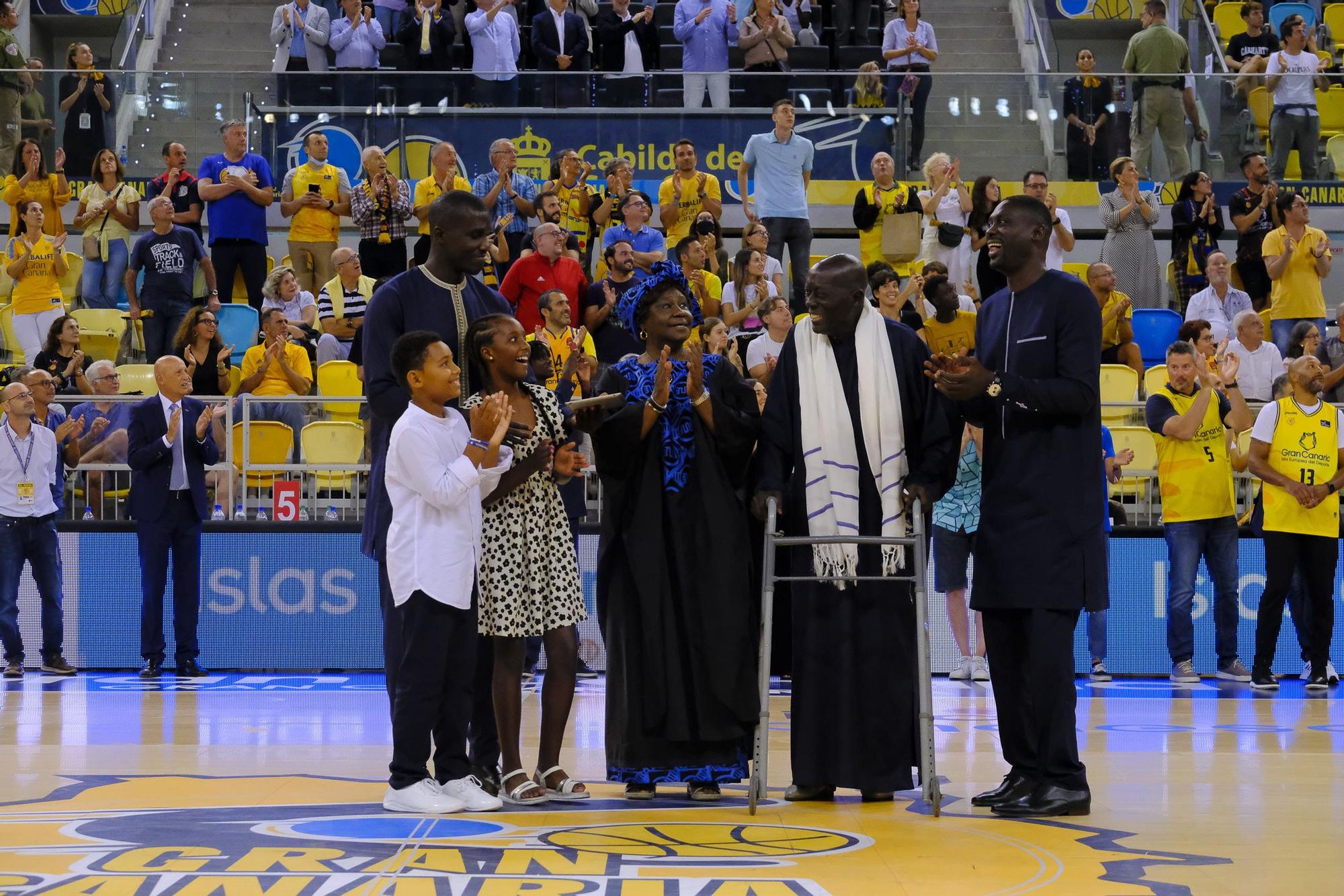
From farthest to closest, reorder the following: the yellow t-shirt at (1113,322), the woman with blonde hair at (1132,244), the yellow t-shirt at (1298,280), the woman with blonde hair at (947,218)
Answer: the woman with blonde hair at (1132,244)
the woman with blonde hair at (947,218)
the yellow t-shirt at (1298,280)
the yellow t-shirt at (1113,322)

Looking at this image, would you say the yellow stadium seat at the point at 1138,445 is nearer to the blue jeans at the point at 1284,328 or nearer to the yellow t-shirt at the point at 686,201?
the blue jeans at the point at 1284,328

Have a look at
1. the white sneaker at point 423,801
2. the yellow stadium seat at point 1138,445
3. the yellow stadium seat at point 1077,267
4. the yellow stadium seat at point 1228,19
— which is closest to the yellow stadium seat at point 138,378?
the yellow stadium seat at point 1138,445

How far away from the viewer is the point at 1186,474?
411 inches

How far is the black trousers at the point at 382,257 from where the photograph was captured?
14.3 m

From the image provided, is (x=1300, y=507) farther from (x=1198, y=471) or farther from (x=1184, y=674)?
(x=1184, y=674)

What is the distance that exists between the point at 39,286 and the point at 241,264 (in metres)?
1.75

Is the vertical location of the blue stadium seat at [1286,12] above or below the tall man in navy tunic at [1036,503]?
above

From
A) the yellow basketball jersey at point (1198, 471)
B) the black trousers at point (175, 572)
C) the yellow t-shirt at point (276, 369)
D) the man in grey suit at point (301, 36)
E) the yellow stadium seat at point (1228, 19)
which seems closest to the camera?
the yellow basketball jersey at point (1198, 471)

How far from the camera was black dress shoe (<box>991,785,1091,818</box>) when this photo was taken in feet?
18.2

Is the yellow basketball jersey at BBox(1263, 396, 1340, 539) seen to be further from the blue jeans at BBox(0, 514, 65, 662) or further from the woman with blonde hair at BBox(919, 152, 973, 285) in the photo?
the blue jeans at BBox(0, 514, 65, 662)

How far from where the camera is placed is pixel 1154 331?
1465cm

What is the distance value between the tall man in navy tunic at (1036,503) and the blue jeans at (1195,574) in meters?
4.96

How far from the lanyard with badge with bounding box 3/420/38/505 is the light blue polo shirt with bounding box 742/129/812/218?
6.60 metres

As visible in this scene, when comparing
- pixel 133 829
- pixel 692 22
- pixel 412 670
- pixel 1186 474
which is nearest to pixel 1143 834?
pixel 412 670
